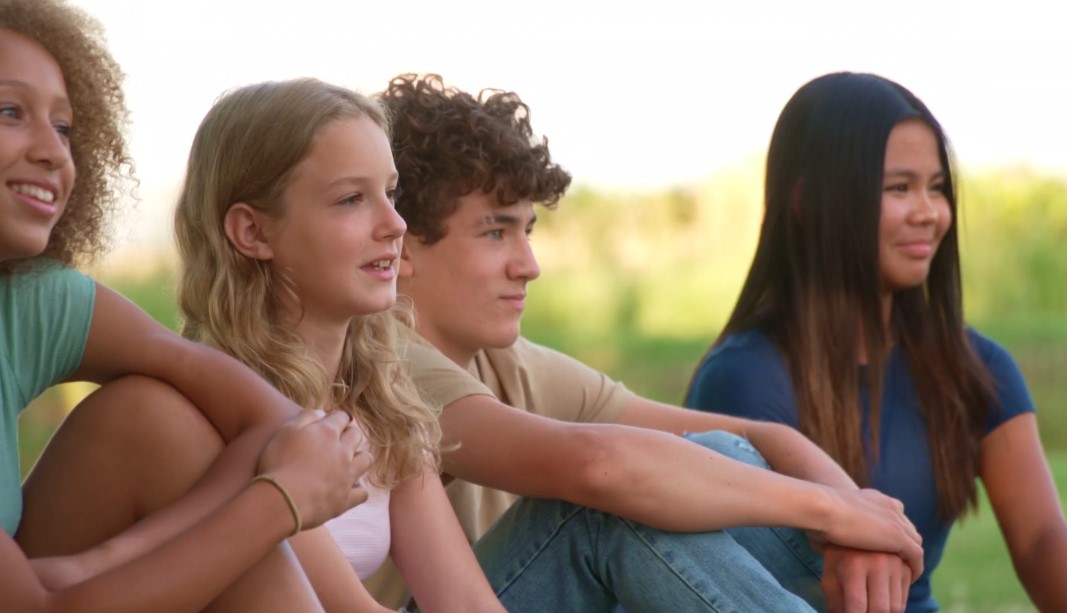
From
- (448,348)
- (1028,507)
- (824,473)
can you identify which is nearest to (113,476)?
(448,348)

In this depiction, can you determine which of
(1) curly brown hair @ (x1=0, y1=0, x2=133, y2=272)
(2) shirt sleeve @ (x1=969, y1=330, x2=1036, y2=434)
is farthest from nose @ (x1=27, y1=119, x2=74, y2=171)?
(2) shirt sleeve @ (x1=969, y1=330, x2=1036, y2=434)

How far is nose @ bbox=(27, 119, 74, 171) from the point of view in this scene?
2070 millimetres

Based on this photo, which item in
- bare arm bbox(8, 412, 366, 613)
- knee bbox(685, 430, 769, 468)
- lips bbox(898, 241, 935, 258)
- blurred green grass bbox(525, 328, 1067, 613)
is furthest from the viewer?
blurred green grass bbox(525, 328, 1067, 613)

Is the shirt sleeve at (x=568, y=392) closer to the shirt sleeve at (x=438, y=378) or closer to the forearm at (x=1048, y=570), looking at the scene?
the shirt sleeve at (x=438, y=378)

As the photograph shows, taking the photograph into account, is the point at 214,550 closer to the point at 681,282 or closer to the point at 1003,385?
the point at 1003,385

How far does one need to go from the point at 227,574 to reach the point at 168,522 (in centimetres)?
14

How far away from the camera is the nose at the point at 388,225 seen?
2.50 m

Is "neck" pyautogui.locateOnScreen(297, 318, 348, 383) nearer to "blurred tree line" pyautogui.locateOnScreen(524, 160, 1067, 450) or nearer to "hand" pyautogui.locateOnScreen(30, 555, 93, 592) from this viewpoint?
"hand" pyautogui.locateOnScreen(30, 555, 93, 592)

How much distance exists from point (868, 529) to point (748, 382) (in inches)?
31.4

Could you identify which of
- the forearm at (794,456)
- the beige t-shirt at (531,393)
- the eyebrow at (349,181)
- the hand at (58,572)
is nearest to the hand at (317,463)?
the hand at (58,572)

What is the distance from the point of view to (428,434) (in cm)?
255

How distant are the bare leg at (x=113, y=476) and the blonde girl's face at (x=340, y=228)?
48 cm

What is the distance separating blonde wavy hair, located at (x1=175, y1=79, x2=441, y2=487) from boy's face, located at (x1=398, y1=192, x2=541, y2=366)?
356 mm

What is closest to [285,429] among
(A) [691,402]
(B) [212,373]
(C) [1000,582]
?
(B) [212,373]
